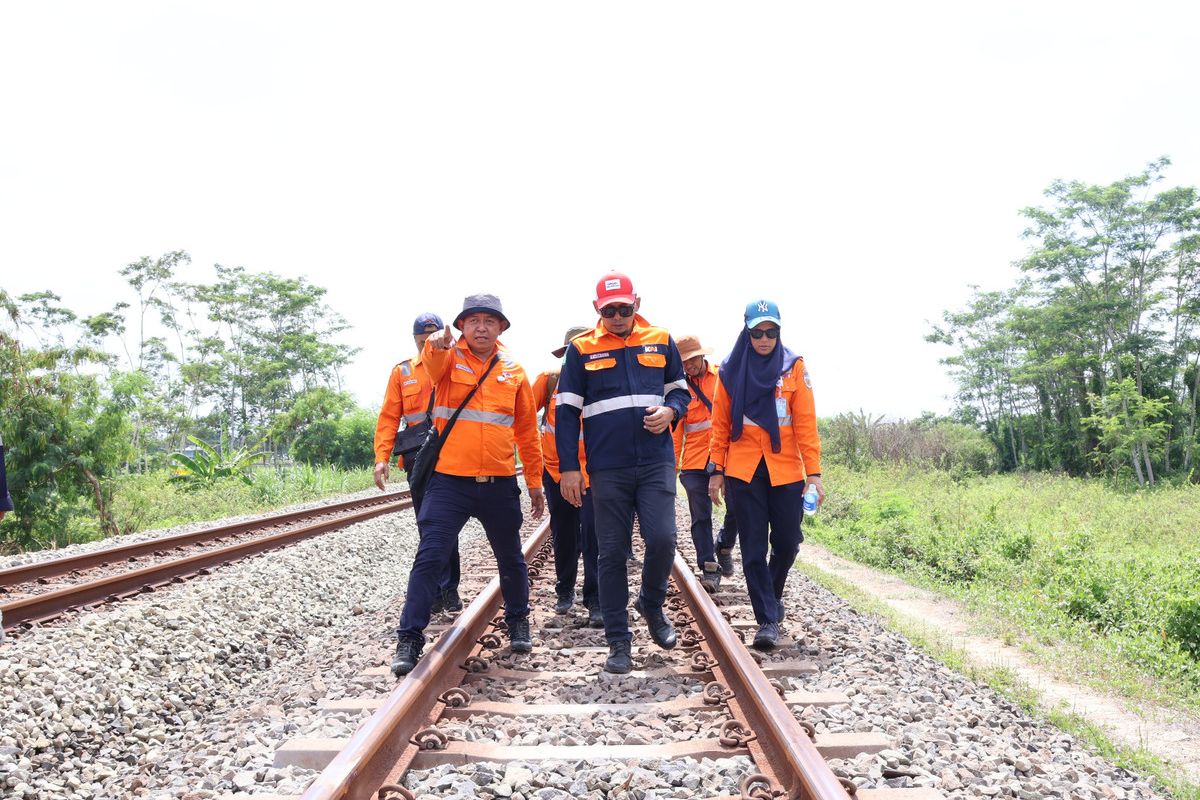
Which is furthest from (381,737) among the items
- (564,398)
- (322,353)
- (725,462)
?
(322,353)

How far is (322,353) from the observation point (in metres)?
50.7

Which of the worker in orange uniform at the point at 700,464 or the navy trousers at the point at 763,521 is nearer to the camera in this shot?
the navy trousers at the point at 763,521

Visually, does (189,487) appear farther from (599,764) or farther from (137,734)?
(599,764)

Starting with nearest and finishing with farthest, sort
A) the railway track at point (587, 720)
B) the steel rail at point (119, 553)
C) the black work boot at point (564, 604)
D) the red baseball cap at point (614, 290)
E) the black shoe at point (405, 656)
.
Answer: the railway track at point (587, 720) < the black shoe at point (405, 656) < the red baseball cap at point (614, 290) < the black work boot at point (564, 604) < the steel rail at point (119, 553)

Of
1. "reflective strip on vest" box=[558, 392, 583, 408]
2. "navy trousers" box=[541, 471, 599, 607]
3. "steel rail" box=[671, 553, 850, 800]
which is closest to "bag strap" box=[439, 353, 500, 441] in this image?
"reflective strip on vest" box=[558, 392, 583, 408]

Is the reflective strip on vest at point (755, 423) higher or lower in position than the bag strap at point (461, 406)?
lower

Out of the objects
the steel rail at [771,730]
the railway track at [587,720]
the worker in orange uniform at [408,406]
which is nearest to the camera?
the steel rail at [771,730]

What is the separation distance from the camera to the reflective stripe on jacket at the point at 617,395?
14.7 ft

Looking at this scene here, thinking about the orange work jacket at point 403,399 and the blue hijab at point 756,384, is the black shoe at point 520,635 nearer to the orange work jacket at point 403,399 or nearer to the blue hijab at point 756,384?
the orange work jacket at point 403,399

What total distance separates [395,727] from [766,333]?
3055 millimetres

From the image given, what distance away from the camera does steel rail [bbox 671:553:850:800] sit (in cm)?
259

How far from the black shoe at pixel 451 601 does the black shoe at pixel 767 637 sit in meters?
2.32

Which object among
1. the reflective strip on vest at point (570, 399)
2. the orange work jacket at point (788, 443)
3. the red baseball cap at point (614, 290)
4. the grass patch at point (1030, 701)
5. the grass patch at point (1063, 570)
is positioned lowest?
the grass patch at point (1063, 570)

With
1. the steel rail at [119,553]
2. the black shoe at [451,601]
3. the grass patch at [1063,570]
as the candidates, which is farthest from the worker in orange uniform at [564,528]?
the steel rail at [119,553]
